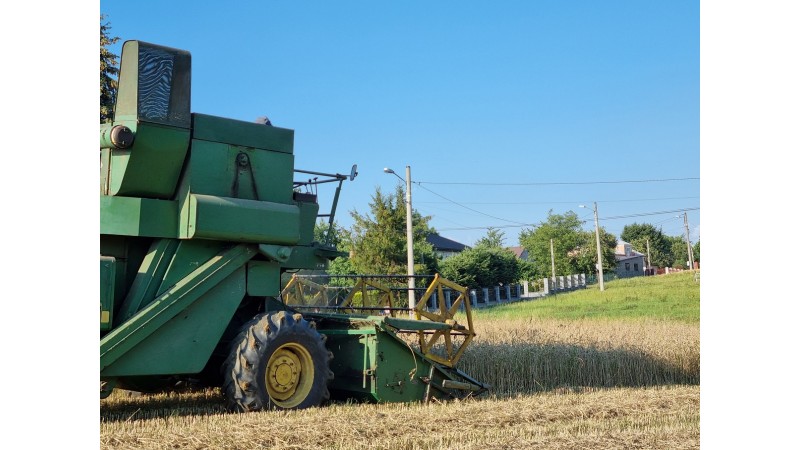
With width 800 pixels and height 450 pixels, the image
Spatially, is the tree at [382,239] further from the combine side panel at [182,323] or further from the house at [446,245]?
the house at [446,245]

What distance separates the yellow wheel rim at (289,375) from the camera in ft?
27.6

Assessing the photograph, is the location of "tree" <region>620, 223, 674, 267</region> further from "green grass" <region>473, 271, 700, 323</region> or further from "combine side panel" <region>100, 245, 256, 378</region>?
"combine side panel" <region>100, 245, 256, 378</region>

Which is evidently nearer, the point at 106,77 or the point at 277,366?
the point at 277,366

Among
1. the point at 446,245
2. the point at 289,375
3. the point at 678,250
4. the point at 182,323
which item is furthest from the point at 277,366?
the point at 678,250

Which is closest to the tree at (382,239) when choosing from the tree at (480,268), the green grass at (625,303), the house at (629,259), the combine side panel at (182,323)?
the green grass at (625,303)

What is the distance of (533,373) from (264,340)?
521 centimetres

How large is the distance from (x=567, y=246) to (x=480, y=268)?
31553mm

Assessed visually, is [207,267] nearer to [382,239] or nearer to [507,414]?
[507,414]

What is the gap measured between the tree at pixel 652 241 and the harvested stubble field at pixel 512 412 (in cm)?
9127

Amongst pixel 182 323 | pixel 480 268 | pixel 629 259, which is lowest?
pixel 182 323

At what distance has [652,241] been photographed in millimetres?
106125

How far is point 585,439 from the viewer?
691 centimetres
